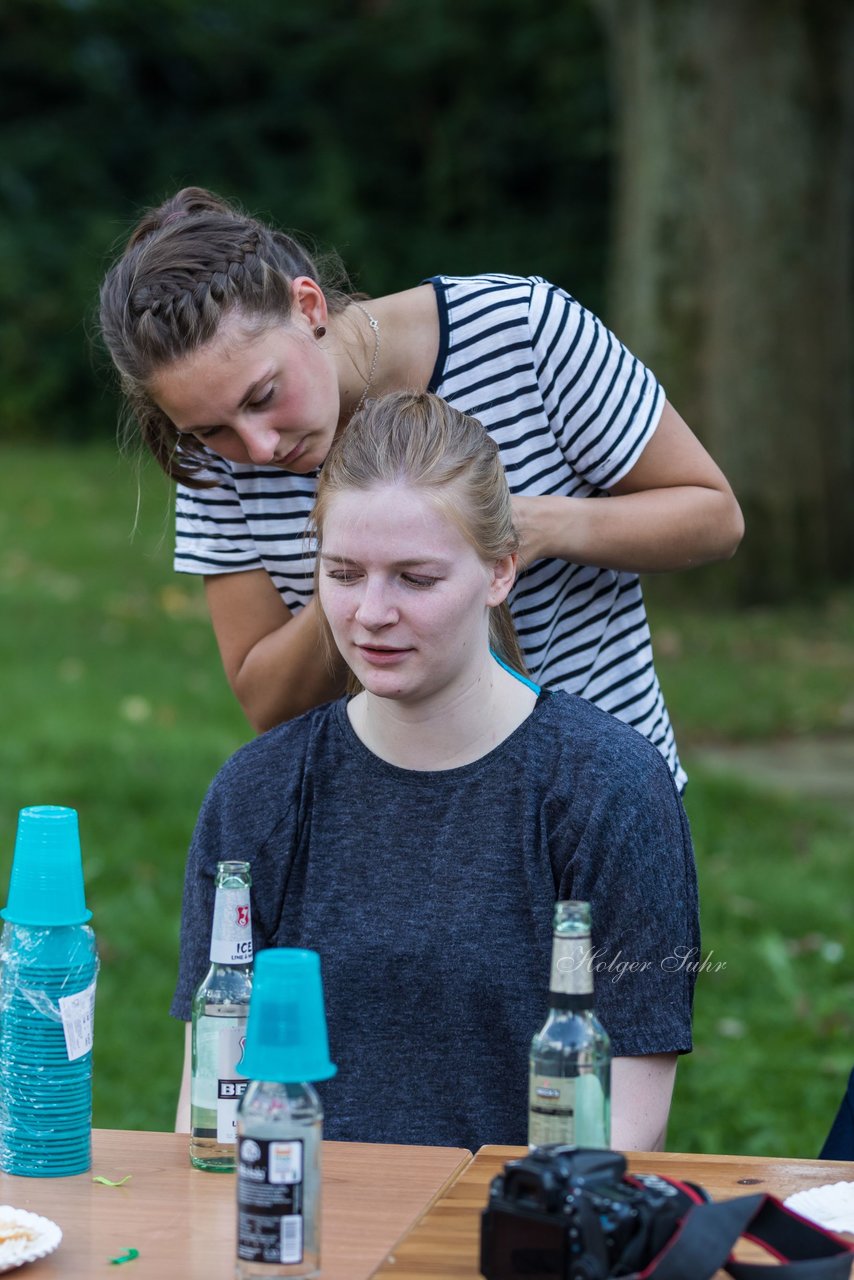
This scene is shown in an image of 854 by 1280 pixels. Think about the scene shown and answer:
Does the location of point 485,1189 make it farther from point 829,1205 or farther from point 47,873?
point 47,873

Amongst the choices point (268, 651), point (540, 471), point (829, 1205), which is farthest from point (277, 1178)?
point (540, 471)

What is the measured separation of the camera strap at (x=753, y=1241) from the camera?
1540mm

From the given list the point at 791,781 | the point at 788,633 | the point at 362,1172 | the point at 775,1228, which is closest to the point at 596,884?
the point at 362,1172

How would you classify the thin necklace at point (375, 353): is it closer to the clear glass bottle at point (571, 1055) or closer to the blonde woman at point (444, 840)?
the blonde woman at point (444, 840)

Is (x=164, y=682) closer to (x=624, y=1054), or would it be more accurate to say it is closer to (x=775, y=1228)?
(x=624, y=1054)

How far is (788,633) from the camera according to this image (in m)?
9.01

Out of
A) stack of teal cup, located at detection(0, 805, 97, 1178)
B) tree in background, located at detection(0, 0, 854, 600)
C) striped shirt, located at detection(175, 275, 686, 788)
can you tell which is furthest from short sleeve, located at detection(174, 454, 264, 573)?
tree in background, located at detection(0, 0, 854, 600)

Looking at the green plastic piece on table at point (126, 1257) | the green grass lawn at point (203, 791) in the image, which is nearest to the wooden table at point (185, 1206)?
the green plastic piece on table at point (126, 1257)

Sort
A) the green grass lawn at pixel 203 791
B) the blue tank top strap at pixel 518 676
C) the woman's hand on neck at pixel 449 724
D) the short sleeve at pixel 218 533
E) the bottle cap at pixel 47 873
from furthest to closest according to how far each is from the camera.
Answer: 1. the green grass lawn at pixel 203 791
2. the short sleeve at pixel 218 533
3. the blue tank top strap at pixel 518 676
4. the woman's hand on neck at pixel 449 724
5. the bottle cap at pixel 47 873

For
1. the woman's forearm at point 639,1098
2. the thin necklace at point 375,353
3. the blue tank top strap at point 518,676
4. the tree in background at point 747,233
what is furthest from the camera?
the tree in background at point 747,233

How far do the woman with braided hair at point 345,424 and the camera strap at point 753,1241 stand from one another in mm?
1059

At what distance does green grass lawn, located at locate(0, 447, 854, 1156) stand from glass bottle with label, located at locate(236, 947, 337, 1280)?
72 cm

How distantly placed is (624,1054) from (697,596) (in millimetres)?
7529

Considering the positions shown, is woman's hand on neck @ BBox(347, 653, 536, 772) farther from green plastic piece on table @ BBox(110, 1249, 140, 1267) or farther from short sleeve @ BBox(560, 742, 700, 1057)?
green plastic piece on table @ BBox(110, 1249, 140, 1267)
